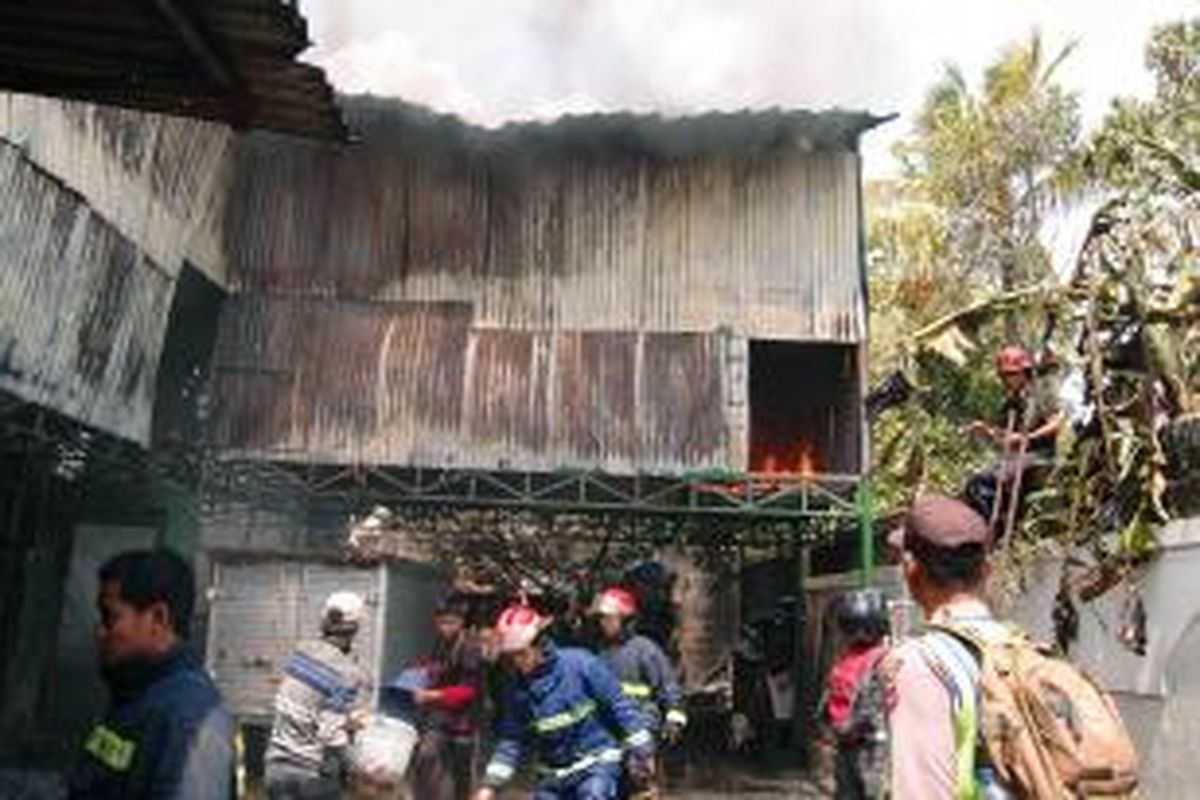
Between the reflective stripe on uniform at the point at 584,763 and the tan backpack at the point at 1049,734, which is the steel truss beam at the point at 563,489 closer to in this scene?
the reflective stripe on uniform at the point at 584,763

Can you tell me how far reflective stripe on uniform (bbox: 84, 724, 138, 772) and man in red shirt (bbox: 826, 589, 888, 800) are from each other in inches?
171

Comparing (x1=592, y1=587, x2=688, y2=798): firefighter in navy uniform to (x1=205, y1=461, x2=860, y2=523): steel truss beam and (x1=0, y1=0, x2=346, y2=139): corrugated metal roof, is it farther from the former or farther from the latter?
(x1=205, y1=461, x2=860, y2=523): steel truss beam

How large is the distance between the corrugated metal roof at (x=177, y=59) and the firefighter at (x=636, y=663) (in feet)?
15.7

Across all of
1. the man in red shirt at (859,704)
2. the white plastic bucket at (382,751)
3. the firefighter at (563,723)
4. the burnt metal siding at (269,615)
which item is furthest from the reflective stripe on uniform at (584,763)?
the burnt metal siding at (269,615)

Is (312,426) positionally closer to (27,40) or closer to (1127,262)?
(1127,262)

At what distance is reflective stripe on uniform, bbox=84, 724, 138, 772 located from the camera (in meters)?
3.49

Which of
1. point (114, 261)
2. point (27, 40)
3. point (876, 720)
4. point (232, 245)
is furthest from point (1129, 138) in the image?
point (232, 245)

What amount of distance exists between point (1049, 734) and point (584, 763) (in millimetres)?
4651

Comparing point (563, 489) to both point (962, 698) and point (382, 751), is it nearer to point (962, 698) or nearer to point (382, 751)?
point (382, 751)

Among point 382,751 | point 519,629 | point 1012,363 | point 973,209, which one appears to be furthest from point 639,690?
point 973,209

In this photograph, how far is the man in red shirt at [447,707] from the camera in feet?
38.6

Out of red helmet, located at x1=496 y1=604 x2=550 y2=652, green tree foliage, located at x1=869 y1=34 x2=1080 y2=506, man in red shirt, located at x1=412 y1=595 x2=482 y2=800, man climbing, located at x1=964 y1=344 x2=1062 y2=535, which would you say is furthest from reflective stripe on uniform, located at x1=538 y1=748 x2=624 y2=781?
green tree foliage, located at x1=869 y1=34 x2=1080 y2=506

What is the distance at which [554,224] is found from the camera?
66.7 feet

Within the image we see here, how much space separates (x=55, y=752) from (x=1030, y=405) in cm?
1104
